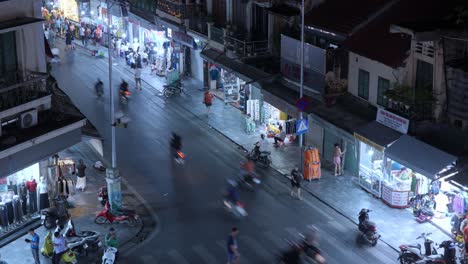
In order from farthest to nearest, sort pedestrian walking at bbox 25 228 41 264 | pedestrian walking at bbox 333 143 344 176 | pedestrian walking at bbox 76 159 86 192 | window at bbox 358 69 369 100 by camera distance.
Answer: pedestrian walking at bbox 333 143 344 176 < pedestrian walking at bbox 76 159 86 192 < window at bbox 358 69 369 100 < pedestrian walking at bbox 25 228 41 264

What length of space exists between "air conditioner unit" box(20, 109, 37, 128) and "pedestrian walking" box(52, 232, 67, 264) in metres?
4.56

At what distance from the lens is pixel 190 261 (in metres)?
33.9

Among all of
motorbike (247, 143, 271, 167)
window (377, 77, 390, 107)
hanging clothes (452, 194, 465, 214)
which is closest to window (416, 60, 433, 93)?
window (377, 77, 390, 107)

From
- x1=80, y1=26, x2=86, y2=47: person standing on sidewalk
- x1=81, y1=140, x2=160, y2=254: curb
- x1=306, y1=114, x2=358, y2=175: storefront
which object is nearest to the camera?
x1=81, y1=140, x2=160, y2=254: curb

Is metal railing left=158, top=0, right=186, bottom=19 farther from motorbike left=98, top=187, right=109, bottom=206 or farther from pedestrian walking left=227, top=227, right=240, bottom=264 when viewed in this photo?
pedestrian walking left=227, top=227, right=240, bottom=264

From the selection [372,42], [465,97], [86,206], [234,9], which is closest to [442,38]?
[465,97]

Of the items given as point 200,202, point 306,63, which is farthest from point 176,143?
point 306,63

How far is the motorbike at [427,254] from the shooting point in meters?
32.1

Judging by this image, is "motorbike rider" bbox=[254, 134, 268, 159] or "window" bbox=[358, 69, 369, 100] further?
"motorbike rider" bbox=[254, 134, 268, 159]

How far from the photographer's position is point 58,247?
32.9 meters

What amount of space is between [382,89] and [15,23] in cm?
1734

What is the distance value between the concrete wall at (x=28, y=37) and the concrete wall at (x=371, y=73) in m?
15.3

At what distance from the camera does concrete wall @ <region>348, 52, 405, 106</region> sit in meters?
38.5

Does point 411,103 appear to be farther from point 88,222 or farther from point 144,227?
point 88,222
